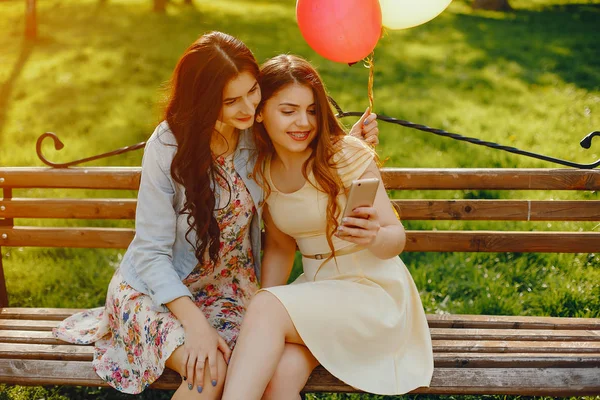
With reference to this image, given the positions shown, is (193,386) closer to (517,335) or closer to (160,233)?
(160,233)

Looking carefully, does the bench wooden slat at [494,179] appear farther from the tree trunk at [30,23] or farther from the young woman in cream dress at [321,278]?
the tree trunk at [30,23]

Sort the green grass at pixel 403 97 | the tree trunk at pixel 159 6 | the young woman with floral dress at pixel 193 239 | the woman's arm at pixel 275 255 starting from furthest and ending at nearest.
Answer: the tree trunk at pixel 159 6 → the green grass at pixel 403 97 → the woman's arm at pixel 275 255 → the young woman with floral dress at pixel 193 239

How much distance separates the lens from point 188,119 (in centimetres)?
255

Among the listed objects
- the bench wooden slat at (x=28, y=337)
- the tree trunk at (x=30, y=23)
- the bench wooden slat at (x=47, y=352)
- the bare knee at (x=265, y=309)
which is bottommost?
the tree trunk at (x=30, y=23)

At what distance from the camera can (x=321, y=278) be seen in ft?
8.78

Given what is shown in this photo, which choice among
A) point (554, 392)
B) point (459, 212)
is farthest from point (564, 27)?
point (554, 392)

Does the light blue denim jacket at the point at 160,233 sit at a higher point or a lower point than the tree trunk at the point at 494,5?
higher

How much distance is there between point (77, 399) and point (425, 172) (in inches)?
78.8

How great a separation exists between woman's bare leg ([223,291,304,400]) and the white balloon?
1250 mm

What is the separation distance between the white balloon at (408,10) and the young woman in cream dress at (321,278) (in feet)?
1.64

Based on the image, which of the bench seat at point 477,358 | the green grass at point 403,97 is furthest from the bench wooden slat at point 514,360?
the green grass at point 403,97

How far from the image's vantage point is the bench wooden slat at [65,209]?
3268mm

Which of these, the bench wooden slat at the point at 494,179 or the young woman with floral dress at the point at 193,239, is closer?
the young woman with floral dress at the point at 193,239

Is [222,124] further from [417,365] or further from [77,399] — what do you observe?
[77,399]
